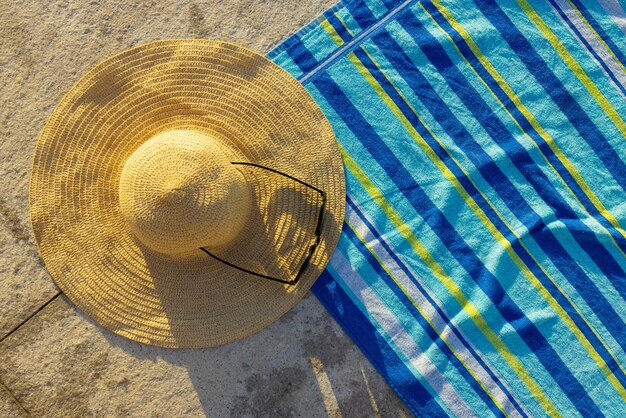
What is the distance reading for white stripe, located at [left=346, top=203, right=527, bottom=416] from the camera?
1621 mm

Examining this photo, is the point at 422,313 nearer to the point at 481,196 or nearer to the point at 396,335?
the point at 396,335

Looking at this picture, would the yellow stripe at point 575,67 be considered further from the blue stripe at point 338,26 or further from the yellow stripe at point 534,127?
the blue stripe at point 338,26

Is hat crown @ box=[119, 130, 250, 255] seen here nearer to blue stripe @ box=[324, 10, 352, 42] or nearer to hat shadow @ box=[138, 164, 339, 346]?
hat shadow @ box=[138, 164, 339, 346]

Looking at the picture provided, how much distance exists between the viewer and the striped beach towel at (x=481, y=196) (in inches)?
64.0

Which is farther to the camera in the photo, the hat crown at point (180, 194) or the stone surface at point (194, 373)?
the stone surface at point (194, 373)

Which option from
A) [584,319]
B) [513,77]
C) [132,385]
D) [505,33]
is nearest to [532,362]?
[584,319]

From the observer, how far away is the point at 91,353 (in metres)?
1.61

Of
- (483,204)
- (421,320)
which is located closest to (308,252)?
(421,320)

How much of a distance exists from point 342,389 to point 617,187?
2.91 feet

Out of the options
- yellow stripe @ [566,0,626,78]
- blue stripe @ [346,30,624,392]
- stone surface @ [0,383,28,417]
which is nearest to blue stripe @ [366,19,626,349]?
blue stripe @ [346,30,624,392]

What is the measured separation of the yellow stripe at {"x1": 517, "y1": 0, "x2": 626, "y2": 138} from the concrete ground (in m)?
0.91

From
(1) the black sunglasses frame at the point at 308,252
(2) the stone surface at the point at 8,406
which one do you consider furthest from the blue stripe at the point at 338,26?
(2) the stone surface at the point at 8,406

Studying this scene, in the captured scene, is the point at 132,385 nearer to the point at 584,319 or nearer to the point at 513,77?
the point at 584,319

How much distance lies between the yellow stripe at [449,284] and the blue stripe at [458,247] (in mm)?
50
